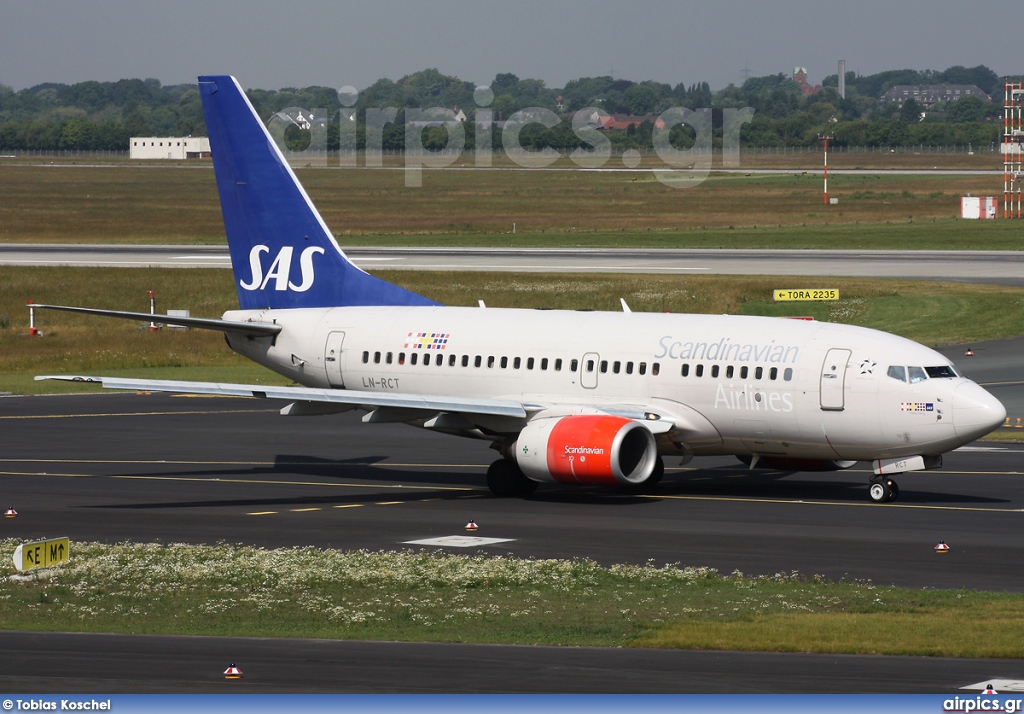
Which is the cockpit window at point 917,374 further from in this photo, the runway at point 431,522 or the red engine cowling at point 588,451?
the red engine cowling at point 588,451

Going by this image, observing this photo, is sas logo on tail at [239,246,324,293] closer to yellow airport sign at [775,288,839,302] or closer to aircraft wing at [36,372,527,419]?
aircraft wing at [36,372,527,419]

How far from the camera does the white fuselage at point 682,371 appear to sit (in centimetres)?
3688

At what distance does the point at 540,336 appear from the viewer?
41.4 m

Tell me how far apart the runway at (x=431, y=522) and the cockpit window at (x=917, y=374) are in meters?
3.15

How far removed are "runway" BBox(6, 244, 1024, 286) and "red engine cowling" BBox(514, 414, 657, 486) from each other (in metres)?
58.8

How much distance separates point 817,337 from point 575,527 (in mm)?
8205

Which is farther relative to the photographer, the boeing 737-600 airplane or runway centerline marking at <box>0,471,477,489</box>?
runway centerline marking at <box>0,471,477,489</box>

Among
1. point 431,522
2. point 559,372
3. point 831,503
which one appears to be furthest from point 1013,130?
point 431,522

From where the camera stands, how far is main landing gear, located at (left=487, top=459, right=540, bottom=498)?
4006cm

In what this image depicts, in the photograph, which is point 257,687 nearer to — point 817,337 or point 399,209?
point 817,337

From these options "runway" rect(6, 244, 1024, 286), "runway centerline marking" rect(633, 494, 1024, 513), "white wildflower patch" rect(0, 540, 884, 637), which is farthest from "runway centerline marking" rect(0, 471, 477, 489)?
"runway" rect(6, 244, 1024, 286)

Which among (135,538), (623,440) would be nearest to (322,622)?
(135,538)

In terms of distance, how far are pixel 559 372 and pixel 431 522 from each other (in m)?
6.66

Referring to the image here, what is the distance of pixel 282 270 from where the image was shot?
4569 centimetres
